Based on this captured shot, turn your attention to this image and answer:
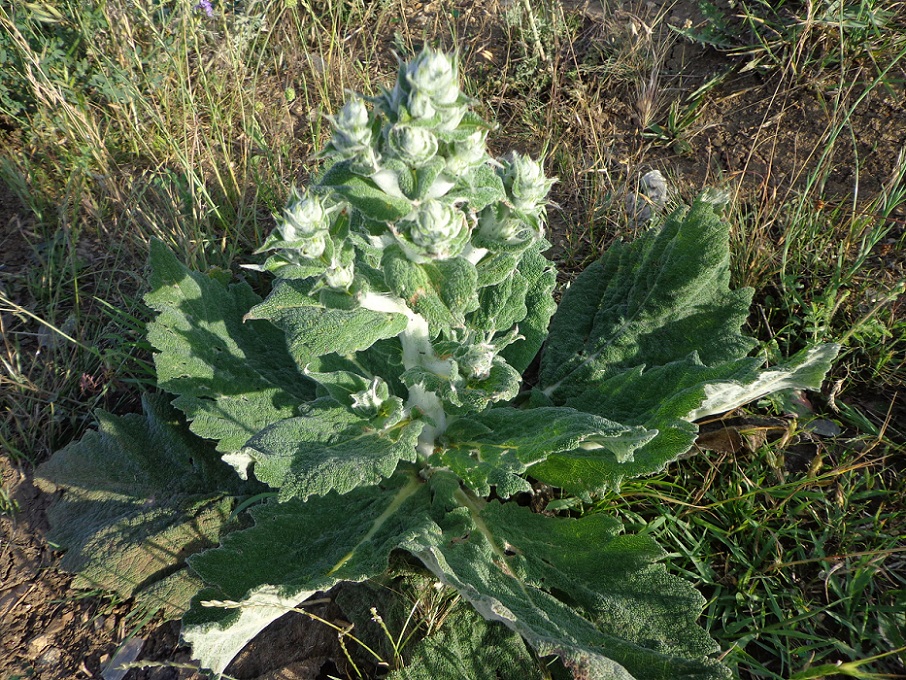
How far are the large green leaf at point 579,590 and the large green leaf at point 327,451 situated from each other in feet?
1.16

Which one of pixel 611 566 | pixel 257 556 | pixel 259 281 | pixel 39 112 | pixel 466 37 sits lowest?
pixel 611 566

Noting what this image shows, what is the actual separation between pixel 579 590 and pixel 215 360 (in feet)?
6.51

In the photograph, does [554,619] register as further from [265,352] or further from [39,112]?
[39,112]

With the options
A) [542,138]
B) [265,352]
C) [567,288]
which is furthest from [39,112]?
[567,288]

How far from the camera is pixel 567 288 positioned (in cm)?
390

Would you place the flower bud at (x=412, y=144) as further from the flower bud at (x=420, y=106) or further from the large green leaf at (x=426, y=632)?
the large green leaf at (x=426, y=632)

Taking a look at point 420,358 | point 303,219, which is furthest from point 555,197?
point 303,219

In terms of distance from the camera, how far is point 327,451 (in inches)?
111

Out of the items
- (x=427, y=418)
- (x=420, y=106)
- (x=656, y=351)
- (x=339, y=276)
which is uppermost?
(x=420, y=106)

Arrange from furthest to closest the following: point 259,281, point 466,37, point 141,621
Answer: point 466,37, point 259,281, point 141,621

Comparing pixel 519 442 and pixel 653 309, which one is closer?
pixel 519 442

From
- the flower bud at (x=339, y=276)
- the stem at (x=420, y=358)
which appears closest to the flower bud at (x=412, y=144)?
the flower bud at (x=339, y=276)

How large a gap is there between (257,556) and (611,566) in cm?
151

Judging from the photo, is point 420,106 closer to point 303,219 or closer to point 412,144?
point 412,144
